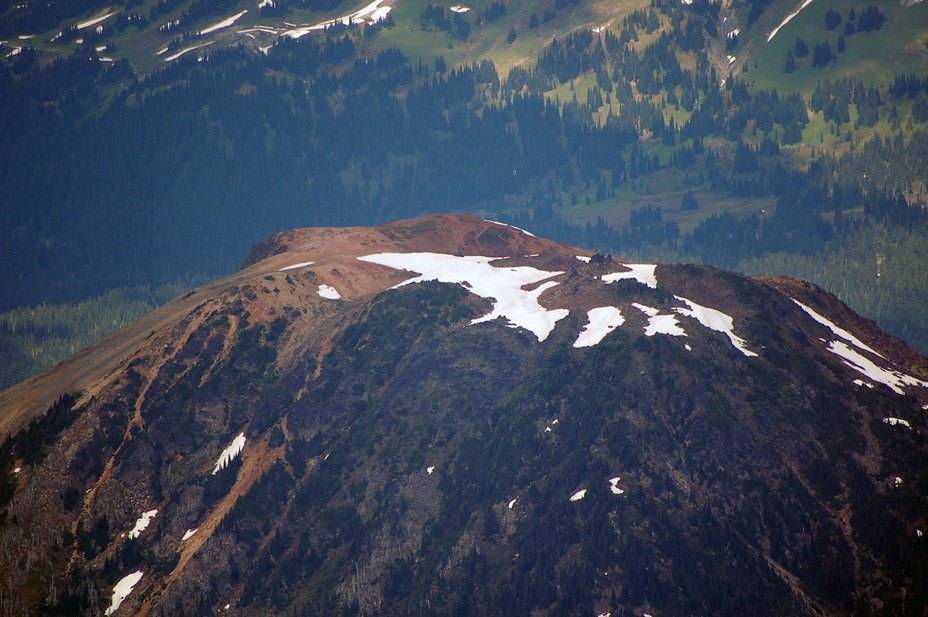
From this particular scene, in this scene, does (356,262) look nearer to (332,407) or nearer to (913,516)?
(332,407)

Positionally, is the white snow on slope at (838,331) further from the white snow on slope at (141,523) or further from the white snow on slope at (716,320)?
the white snow on slope at (141,523)

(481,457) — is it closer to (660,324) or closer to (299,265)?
(660,324)

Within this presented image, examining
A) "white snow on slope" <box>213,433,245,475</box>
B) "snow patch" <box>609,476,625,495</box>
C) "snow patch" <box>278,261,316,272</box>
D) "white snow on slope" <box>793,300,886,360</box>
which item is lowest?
"white snow on slope" <box>793,300,886,360</box>

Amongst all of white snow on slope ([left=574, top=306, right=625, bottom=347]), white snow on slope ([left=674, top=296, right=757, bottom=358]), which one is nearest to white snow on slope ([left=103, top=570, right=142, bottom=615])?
white snow on slope ([left=574, top=306, right=625, bottom=347])

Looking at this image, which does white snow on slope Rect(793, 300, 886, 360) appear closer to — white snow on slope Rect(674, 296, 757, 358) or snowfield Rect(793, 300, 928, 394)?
snowfield Rect(793, 300, 928, 394)

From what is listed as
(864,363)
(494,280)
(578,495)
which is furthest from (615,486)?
(494,280)

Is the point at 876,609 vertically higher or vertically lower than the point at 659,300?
lower

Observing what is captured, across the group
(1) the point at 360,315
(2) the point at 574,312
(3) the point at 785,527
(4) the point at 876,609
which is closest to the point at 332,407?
(1) the point at 360,315
